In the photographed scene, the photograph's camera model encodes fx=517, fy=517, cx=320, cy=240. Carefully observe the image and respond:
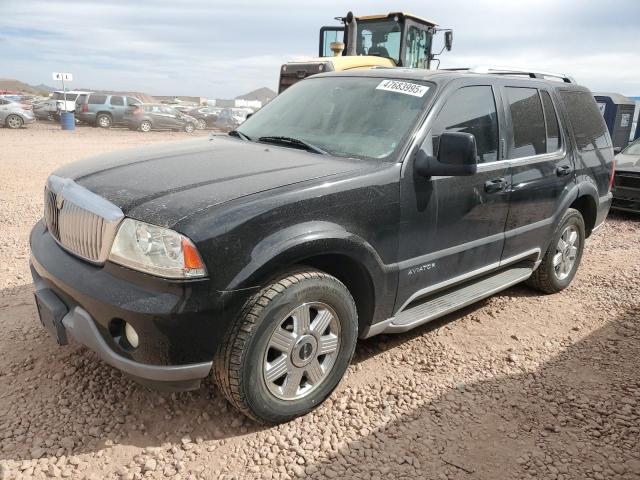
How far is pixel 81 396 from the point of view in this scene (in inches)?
113

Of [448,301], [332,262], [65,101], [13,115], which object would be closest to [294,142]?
[332,262]

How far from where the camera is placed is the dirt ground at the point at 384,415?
8.13 ft

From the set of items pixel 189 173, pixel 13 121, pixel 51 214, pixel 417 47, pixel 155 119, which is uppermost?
pixel 417 47

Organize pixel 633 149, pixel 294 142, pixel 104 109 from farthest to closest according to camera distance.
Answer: pixel 104 109 < pixel 633 149 < pixel 294 142

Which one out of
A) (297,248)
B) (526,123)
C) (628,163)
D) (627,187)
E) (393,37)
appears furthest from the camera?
(393,37)

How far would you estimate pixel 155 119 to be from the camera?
25.9 meters

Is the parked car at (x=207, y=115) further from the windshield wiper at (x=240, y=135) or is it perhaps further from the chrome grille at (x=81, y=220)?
the chrome grille at (x=81, y=220)

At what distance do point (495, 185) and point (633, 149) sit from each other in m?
7.35

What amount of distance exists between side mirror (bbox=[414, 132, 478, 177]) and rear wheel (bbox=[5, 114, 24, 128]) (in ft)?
81.6

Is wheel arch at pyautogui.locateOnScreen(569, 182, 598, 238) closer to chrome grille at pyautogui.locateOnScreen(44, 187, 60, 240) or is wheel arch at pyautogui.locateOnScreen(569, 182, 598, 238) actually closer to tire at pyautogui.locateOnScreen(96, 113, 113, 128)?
chrome grille at pyautogui.locateOnScreen(44, 187, 60, 240)

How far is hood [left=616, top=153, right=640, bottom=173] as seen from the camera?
8.18 meters

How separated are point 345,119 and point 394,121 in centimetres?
35

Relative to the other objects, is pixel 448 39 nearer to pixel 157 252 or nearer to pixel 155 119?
pixel 157 252

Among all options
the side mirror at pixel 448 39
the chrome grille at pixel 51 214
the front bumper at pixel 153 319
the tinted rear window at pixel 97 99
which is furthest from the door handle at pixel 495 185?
the tinted rear window at pixel 97 99
